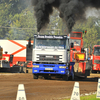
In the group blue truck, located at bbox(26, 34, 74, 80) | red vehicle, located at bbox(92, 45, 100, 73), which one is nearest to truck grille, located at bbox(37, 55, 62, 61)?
blue truck, located at bbox(26, 34, 74, 80)

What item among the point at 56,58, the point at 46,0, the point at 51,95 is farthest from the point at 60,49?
the point at 46,0

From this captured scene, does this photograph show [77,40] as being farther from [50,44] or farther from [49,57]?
[49,57]

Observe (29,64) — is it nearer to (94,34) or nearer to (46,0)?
(46,0)

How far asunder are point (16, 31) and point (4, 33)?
5.02 m

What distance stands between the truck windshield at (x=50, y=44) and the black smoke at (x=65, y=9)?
7.48 metres

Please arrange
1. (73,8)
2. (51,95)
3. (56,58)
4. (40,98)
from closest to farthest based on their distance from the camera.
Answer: (40,98), (51,95), (56,58), (73,8)

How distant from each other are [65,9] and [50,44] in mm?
8443

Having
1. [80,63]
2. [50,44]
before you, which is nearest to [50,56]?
[50,44]

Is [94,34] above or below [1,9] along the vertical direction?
below

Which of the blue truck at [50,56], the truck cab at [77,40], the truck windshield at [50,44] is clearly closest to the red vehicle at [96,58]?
the truck cab at [77,40]

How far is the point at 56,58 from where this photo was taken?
19.0 meters

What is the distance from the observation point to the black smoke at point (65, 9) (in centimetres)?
2650

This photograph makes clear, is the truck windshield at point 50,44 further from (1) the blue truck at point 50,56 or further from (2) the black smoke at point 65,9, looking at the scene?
(2) the black smoke at point 65,9

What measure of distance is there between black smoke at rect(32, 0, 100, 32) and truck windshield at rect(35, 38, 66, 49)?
748 cm
